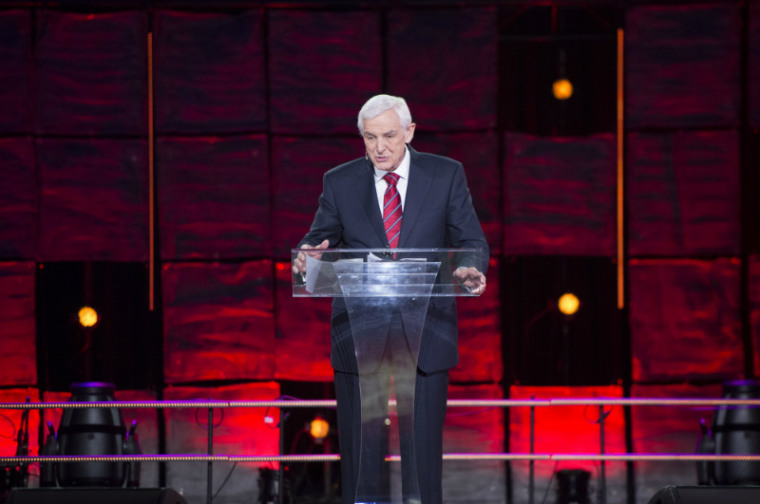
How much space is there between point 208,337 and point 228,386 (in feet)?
1.03

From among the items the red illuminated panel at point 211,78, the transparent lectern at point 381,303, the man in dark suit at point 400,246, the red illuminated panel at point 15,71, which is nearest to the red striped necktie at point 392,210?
the man in dark suit at point 400,246

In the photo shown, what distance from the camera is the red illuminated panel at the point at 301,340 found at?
5289mm

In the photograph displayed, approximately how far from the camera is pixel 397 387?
7.91ft

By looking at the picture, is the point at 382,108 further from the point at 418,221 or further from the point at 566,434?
the point at 566,434

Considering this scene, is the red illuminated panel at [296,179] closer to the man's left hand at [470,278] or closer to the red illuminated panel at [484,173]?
the red illuminated panel at [484,173]

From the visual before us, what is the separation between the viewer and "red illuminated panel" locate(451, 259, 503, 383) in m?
5.28

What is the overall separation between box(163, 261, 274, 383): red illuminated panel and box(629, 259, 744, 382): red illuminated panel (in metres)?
2.20

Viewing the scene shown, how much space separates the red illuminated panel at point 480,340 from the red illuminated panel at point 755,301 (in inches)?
58.7

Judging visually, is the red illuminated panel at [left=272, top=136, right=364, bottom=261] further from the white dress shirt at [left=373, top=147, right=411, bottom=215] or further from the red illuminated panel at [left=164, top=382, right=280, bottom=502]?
the white dress shirt at [left=373, top=147, right=411, bottom=215]

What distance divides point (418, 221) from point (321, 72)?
2.88 metres

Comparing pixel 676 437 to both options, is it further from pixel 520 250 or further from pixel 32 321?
pixel 32 321

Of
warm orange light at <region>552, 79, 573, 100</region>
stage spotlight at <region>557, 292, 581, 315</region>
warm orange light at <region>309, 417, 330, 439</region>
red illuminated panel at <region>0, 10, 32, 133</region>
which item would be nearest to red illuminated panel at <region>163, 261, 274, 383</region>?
warm orange light at <region>309, 417, 330, 439</region>

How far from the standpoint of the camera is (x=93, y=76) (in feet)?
17.6

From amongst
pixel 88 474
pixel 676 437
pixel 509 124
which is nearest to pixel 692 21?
pixel 509 124
